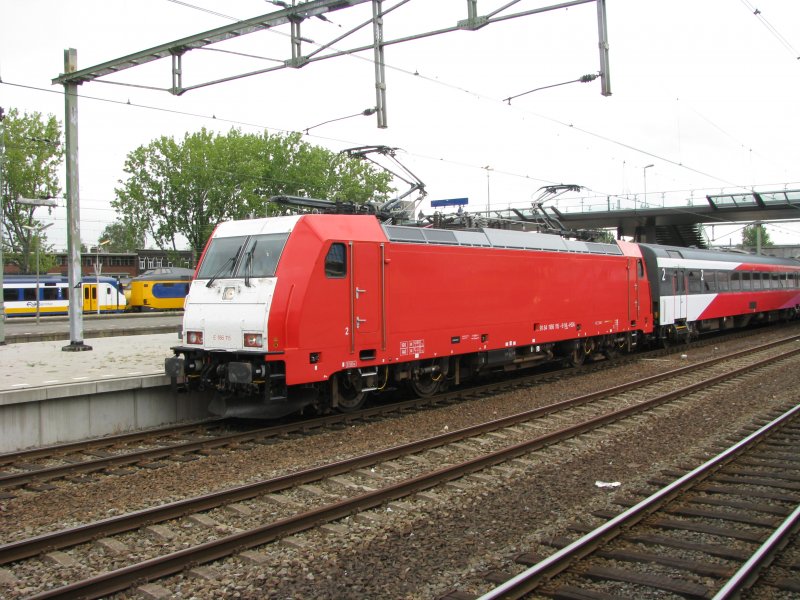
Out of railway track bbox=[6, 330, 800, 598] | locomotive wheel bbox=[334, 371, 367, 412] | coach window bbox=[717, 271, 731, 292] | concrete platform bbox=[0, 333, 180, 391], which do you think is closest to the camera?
railway track bbox=[6, 330, 800, 598]

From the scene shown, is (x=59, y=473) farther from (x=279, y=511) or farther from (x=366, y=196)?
(x=366, y=196)

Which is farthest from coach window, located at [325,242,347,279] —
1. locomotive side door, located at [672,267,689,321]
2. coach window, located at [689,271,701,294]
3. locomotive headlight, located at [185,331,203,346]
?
coach window, located at [689,271,701,294]

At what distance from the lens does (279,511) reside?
658 cm

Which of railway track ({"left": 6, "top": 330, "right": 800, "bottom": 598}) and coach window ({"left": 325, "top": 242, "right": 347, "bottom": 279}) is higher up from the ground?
coach window ({"left": 325, "top": 242, "right": 347, "bottom": 279})

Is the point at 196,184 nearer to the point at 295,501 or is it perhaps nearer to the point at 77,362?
the point at 77,362

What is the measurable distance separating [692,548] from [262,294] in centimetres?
630

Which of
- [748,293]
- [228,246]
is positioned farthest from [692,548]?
[748,293]

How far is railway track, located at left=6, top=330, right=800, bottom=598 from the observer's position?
530 cm

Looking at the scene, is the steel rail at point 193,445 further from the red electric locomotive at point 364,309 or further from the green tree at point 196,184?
the green tree at point 196,184

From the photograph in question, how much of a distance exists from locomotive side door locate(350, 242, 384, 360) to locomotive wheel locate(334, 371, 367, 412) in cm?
43

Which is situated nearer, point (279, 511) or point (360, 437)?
point (279, 511)

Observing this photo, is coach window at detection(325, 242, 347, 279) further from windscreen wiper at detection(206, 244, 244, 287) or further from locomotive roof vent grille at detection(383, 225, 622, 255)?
windscreen wiper at detection(206, 244, 244, 287)

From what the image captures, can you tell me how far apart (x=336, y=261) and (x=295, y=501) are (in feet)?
13.5

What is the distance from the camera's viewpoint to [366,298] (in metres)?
10.5
